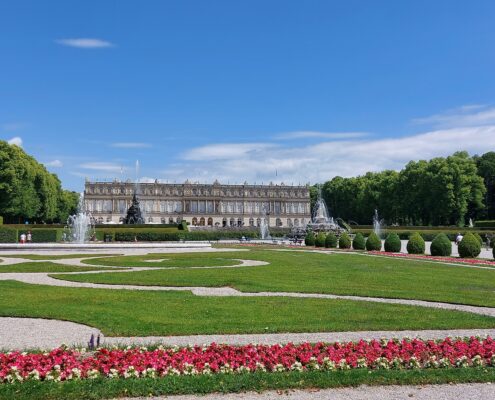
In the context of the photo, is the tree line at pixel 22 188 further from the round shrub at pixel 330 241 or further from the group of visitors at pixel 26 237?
the round shrub at pixel 330 241

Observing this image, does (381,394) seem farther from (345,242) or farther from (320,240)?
(320,240)

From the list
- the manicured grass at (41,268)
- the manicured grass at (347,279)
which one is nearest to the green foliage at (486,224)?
the manicured grass at (347,279)

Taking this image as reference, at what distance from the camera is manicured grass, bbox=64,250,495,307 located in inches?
510

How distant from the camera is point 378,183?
81.9m

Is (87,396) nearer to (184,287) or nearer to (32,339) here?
(32,339)

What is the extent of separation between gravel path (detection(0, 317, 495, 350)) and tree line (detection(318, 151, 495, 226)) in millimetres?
55509

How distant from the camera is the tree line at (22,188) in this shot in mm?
55062

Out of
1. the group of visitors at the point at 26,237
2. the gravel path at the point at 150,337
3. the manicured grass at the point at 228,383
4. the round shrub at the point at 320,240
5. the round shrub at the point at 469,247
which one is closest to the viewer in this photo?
the manicured grass at the point at 228,383

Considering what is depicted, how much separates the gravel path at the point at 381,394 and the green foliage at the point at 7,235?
35219 millimetres

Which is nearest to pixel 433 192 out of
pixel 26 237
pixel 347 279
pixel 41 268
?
pixel 26 237

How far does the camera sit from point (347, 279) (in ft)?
51.9

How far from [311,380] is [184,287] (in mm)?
8208

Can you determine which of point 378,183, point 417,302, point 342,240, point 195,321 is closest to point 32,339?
point 195,321

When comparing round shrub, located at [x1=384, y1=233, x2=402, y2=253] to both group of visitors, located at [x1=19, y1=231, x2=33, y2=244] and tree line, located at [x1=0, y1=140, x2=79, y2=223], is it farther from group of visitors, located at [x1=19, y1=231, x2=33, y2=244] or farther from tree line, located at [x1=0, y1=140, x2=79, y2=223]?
tree line, located at [x1=0, y1=140, x2=79, y2=223]
